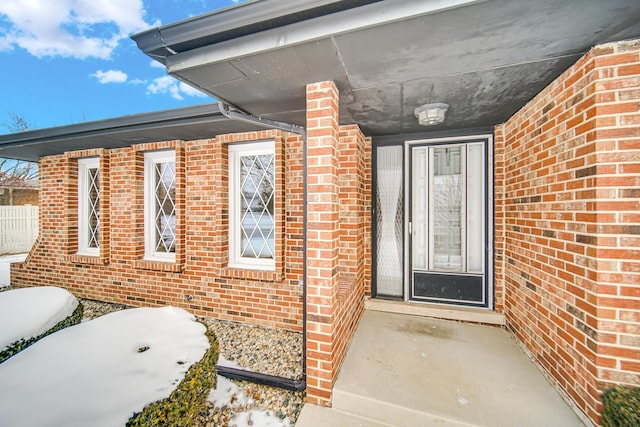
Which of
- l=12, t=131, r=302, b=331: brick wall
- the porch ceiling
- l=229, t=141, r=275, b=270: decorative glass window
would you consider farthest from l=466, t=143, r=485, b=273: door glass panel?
l=229, t=141, r=275, b=270: decorative glass window

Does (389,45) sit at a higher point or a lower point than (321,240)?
higher

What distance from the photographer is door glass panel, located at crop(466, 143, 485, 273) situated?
3.20 m

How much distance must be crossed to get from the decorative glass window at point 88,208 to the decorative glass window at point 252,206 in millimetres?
3025

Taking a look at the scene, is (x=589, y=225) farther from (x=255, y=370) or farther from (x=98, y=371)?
(x=98, y=371)

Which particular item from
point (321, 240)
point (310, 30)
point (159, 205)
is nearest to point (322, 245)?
point (321, 240)

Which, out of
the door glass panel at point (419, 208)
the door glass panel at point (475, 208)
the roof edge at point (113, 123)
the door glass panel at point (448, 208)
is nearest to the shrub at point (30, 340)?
the roof edge at point (113, 123)

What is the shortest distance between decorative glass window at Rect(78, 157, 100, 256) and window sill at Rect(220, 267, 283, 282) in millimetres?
3055

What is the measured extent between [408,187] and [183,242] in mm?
3657

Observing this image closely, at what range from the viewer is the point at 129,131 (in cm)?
318

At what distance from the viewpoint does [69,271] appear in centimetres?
444

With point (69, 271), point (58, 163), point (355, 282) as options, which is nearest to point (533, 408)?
point (355, 282)

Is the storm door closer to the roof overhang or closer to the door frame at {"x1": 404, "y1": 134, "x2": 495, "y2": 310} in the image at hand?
the door frame at {"x1": 404, "y1": 134, "x2": 495, "y2": 310}

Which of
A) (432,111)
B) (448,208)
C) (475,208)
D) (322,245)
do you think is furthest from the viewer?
(448,208)

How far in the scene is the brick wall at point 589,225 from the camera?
1537 millimetres
